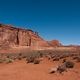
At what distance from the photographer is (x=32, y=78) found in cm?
1119

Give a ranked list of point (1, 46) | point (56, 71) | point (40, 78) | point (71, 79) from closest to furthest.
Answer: point (71, 79), point (40, 78), point (56, 71), point (1, 46)

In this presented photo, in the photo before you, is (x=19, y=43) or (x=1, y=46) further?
(x=19, y=43)

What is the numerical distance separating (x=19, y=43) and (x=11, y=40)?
402cm

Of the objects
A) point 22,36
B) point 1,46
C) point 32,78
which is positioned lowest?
point 32,78

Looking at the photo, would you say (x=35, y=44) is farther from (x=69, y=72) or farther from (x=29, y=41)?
(x=69, y=72)

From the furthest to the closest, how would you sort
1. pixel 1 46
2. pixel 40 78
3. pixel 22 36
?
pixel 22 36 < pixel 1 46 < pixel 40 78

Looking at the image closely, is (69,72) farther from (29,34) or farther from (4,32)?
(29,34)

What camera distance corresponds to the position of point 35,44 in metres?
86.1

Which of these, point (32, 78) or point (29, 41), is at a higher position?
point (29, 41)

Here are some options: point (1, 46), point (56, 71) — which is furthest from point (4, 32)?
point (56, 71)

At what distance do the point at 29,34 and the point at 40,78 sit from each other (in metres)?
77.9

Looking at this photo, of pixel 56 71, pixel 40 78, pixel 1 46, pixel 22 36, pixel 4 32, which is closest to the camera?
pixel 40 78

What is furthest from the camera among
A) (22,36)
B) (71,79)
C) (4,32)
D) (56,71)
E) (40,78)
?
(22,36)

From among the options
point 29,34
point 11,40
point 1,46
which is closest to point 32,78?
point 1,46
